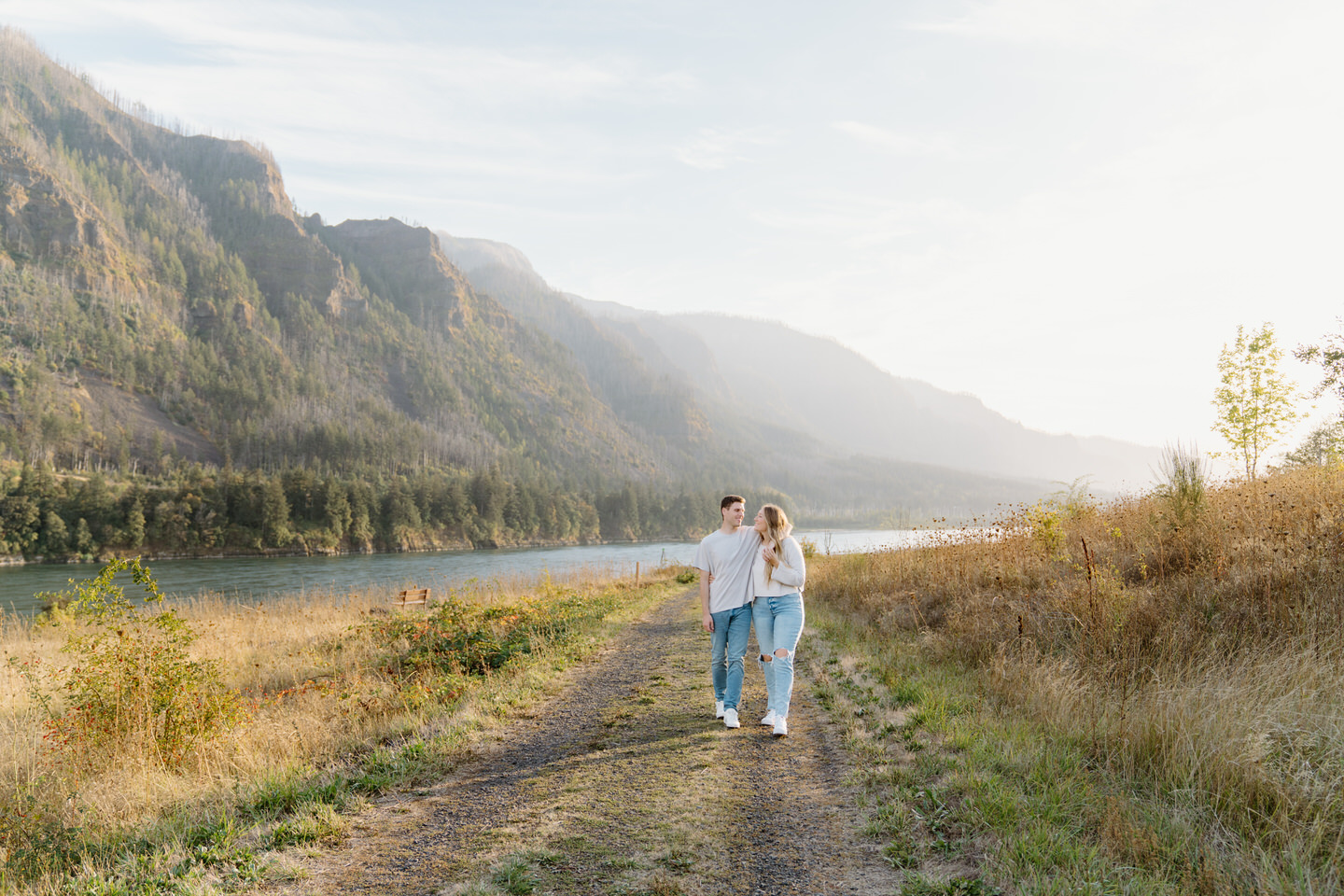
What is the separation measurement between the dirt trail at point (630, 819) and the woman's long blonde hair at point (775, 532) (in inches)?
64.5

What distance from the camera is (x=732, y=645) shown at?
6.50 m

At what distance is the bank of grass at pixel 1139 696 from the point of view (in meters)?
3.44

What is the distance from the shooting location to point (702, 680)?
857 cm

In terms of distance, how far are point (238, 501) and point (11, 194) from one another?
6610 inches

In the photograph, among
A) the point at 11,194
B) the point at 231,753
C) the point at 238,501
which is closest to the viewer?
the point at 231,753

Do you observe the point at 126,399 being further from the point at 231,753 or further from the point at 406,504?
the point at 231,753

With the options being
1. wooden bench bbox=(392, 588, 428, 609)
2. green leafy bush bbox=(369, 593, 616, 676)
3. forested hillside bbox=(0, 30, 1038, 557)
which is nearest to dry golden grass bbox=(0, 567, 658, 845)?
green leafy bush bbox=(369, 593, 616, 676)

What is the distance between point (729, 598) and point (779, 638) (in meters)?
0.62

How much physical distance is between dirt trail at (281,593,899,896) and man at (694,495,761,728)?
1.34 feet

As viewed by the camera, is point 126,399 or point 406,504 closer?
point 406,504

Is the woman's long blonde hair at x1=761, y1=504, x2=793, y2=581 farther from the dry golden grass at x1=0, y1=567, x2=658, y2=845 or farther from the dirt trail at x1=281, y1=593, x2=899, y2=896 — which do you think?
the dry golden grass at x1=0, y1=567, x2=658, y2=845

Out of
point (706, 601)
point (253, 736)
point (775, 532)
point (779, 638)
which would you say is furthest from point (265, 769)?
point (775, 532)

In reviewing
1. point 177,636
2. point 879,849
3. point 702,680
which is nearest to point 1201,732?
point 879,849

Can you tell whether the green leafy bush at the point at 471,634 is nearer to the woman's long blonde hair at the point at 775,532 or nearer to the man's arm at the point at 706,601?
the man's arm at the point at 706,601
